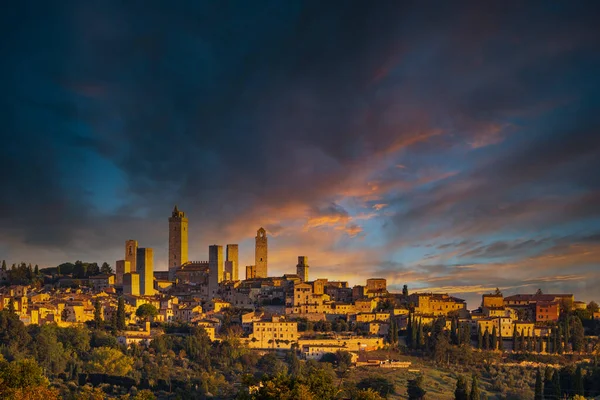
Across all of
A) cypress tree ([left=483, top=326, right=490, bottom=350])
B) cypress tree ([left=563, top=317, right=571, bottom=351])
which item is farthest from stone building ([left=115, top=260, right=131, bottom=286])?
cypress tree ([left=563, top=317, right=571, bottom=351])

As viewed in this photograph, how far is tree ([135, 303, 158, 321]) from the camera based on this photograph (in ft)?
142

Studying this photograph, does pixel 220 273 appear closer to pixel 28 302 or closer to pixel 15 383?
pixel 28 302

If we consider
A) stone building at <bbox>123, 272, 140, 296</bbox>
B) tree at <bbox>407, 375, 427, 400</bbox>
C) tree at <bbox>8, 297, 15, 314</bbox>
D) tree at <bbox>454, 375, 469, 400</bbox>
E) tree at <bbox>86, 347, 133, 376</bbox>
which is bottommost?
tree at <bbox>407, 375, 427, 400</bbox>

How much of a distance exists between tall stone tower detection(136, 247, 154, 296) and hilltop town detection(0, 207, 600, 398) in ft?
0.23

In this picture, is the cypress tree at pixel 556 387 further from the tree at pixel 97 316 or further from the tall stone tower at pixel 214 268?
the tall stone tower at pixel 214 268

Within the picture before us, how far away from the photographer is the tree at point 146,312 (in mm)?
43366

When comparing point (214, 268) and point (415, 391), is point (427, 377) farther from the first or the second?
point (214, 268)

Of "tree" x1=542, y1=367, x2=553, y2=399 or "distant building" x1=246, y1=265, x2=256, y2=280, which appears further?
"distant building" x1=246, y1=265, x2=256, y2=280

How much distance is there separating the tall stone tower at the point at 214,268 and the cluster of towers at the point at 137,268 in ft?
12.0

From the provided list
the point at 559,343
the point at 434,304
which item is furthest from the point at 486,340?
the point at 434,304

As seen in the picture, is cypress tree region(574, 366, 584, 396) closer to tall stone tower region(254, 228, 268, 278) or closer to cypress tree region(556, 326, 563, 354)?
cypress tree region(556, 326, 563, 354)

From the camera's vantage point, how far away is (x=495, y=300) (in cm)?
4716

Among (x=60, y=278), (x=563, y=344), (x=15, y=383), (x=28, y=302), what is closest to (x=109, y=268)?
(x=60, y=278)

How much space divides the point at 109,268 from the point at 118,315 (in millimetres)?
15619
